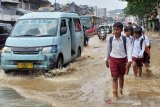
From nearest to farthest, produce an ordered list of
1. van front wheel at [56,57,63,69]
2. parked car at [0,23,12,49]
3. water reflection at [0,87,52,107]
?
water reflection at [0,87,52,107] → van front wheel at [56,57,63,69] → parked car at [0,23,12,49]

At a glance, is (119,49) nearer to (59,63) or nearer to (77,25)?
(59,63)

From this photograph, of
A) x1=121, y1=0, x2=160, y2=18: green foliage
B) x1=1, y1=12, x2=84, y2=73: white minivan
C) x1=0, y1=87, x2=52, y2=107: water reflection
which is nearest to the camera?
x1=0, y1=87, x2=52, y2=107: water reflection

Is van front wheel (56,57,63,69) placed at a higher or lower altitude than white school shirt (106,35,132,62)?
lower

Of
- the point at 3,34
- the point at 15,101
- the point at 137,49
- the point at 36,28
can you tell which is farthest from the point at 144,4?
the point at 15,101

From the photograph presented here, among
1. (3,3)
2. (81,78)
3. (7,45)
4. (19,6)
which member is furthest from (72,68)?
(19,6)

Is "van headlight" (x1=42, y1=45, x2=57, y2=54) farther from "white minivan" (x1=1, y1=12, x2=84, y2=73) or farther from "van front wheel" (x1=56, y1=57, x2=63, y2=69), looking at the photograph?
"van front wheel" (x1=56, y1=57, x2=63, y2=69)

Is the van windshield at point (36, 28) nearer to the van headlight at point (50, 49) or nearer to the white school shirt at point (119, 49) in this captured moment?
the van headlight at point (50, 49)

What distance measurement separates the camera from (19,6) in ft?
198

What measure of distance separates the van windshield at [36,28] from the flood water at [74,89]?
4.31 feet

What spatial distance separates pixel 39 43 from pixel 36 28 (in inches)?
40.1

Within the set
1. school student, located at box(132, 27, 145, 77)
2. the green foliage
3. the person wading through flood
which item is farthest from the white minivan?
the green foliage

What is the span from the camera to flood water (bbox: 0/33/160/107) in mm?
8516

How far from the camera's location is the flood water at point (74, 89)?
852 cm

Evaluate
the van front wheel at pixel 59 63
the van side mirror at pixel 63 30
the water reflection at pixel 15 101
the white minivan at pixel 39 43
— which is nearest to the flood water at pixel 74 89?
the water reflection at pixel 15 101
